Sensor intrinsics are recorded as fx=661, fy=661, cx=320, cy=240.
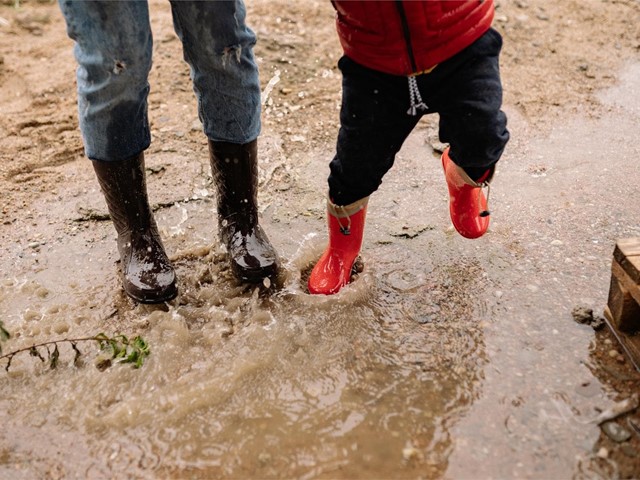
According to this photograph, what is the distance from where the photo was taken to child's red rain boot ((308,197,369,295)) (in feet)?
7.16

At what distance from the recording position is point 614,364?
6.11ft

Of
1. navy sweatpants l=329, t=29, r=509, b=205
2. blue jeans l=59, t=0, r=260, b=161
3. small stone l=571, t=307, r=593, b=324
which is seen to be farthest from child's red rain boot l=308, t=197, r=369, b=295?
small stone l=571, t=307, r=593, b=324

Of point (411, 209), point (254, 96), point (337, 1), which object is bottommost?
point (411, 209)

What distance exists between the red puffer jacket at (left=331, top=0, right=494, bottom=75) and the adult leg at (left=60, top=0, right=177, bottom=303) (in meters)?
0.57

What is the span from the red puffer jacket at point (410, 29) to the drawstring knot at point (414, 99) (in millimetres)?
38

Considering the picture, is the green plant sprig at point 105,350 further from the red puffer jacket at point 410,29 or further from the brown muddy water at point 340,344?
the red puffer jacket at point 410,29

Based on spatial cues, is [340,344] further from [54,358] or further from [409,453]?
[54,358]

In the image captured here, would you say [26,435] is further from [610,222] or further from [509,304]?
[610,222]

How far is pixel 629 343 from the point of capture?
1.87m

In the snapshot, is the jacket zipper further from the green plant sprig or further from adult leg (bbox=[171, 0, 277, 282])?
the green plant sprig

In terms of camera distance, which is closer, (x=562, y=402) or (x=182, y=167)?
(x=562, y=402)

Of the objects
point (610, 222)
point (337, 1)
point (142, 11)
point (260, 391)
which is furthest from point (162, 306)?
point (610, 222)

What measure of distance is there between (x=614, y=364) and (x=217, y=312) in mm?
1204

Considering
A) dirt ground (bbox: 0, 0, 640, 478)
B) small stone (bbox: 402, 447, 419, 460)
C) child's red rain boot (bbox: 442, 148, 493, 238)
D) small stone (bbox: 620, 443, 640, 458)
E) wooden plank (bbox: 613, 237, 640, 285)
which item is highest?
wooden plank (bbox: 613, 237, 640, 285)
